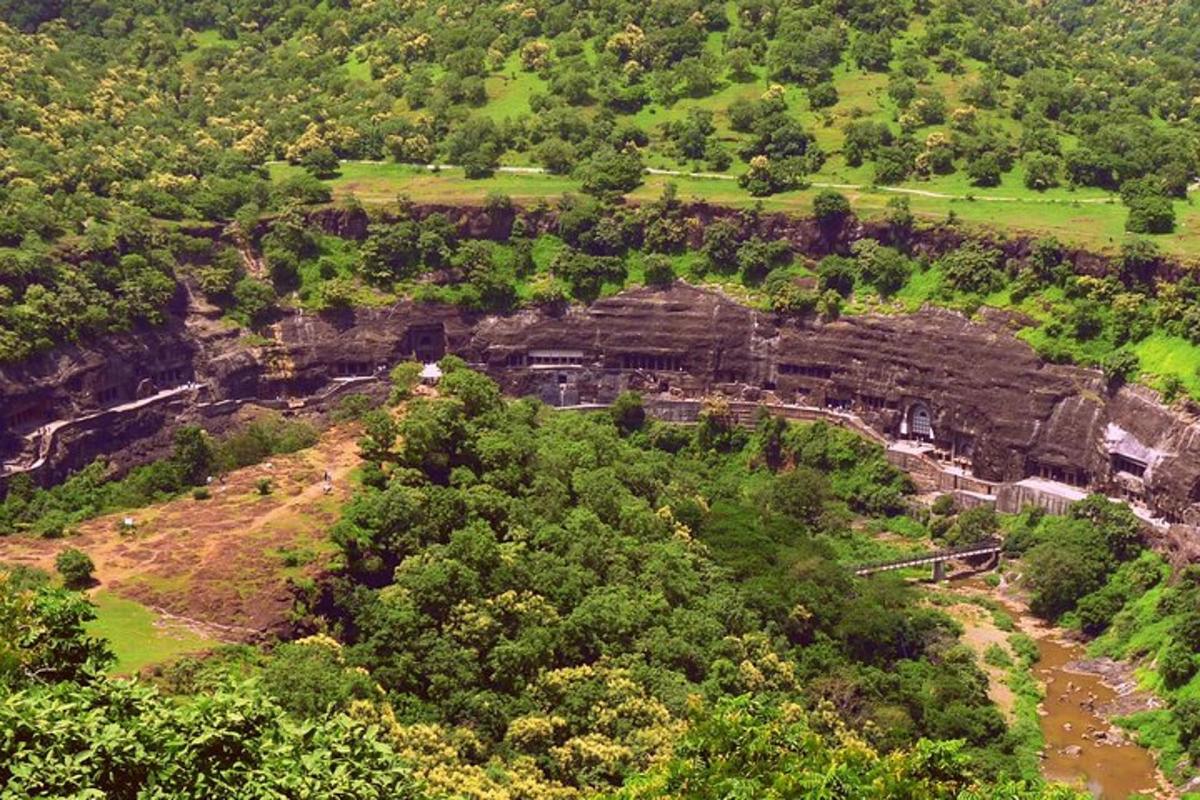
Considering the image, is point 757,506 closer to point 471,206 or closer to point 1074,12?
point 471,206

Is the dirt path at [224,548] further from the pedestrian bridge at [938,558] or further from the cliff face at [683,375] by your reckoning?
the pedestrian bridge at [938,558]

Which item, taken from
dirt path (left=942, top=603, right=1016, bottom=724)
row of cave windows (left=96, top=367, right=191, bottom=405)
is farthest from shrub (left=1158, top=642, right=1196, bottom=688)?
row of cave windows (left=96, top=367, right=191, bottom=405)

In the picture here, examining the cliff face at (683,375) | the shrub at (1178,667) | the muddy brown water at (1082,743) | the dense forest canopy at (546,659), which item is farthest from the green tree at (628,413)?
the shrub at (1178,667)

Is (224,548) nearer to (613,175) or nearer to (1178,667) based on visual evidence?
(1178,667)

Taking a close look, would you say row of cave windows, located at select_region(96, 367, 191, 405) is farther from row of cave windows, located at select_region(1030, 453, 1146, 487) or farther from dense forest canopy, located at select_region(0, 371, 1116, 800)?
row of cave windows, located at select_region(1030, 453, 1146, 487)

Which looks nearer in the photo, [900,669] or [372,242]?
[900,669]

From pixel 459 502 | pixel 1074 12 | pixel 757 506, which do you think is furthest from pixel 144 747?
pixel 1074 12
